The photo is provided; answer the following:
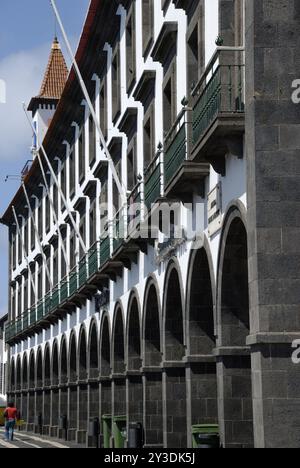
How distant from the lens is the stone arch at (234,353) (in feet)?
52.1

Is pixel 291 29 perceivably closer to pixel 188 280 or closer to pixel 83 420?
pixel 188 280

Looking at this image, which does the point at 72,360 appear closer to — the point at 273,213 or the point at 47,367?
the point at 47,367

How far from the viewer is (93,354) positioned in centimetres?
3288

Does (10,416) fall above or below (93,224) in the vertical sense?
below

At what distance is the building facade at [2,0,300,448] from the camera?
13.2 meters

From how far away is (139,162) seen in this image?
24609 mm

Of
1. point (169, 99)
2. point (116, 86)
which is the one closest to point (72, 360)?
point (116, 86)

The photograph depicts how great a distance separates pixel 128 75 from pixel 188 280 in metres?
9.05

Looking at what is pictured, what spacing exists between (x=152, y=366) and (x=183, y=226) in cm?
504

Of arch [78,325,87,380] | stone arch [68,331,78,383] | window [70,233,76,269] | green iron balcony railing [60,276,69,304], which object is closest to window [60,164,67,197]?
window [70,233,76,269]

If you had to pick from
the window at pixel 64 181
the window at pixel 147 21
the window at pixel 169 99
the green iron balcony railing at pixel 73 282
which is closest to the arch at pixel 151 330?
the window at pixel 169 99

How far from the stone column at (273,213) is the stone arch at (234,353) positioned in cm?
249

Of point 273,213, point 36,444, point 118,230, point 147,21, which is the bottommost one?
point 36,444

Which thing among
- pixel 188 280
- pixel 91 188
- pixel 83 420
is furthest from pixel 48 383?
pixel 188 280
